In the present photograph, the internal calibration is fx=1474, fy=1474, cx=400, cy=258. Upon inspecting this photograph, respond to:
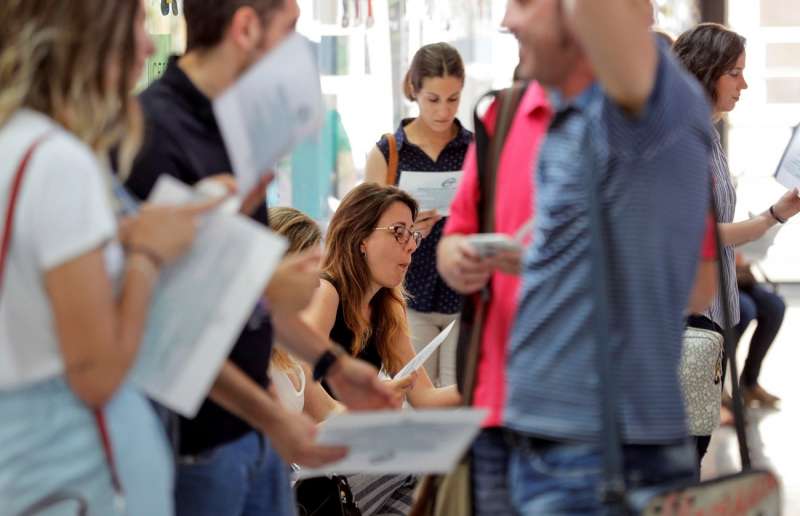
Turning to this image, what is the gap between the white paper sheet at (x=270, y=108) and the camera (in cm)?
209

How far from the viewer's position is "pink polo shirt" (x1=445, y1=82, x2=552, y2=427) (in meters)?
2.20

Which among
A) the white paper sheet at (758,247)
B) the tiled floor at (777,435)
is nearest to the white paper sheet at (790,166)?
the white paper sheet at (758,247)

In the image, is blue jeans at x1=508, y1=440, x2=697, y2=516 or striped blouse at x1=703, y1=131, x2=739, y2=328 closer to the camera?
blue jeans at x1=508, y1=440, x2=697, y2=516

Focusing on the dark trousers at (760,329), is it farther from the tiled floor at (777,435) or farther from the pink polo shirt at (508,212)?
the pink polo shirt at (508,212)

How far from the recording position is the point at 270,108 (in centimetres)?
213

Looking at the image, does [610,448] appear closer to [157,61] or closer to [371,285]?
[371,285]

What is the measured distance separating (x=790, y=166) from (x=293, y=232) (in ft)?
6.25

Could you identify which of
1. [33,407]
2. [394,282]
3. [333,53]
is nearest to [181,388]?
[33,407]

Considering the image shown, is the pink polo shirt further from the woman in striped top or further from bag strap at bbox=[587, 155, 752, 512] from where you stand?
the woman in striped top

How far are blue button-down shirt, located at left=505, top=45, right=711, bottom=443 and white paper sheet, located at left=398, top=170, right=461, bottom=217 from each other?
147 inches

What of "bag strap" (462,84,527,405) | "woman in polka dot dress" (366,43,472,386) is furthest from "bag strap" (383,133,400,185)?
"bag strap" (462,84,527,405)

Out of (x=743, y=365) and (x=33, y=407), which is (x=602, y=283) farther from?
(x=743, y=365)

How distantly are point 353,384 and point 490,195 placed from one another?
0.52 metres

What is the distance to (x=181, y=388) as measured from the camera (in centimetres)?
202
